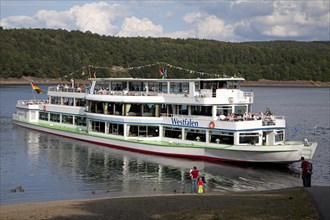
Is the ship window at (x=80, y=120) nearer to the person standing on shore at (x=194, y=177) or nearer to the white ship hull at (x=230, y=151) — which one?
the white ship hull at (x=230, y=151)

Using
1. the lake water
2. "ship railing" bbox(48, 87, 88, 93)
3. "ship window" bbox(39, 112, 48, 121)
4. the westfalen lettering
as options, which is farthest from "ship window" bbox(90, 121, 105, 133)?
"ship window" bbox(39, 112, 48, 121)

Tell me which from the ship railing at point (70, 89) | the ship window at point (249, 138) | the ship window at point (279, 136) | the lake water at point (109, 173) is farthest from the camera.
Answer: the ship railing at point (70, 89)

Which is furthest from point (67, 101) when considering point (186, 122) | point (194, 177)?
point (194, 177)

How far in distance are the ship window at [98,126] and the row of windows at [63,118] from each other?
14.7ft

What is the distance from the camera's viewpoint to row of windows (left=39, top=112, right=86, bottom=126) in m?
59.0

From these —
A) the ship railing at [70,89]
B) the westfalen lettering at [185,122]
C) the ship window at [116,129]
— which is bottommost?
the ship window at [116,129]

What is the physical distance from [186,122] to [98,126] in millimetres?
11760

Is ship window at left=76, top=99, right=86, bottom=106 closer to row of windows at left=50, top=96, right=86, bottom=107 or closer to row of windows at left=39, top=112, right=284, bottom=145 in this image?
row of windows at left=50, top=96, right=86, bottom=107

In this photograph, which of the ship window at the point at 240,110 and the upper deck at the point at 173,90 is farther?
the ship window at the point at 240,110

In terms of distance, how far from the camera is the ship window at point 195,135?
146ft

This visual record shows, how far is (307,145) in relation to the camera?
40.4 metres

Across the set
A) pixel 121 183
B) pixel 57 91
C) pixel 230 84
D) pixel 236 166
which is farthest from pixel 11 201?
pixel 57 91

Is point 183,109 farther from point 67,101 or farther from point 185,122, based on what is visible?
point 67,101

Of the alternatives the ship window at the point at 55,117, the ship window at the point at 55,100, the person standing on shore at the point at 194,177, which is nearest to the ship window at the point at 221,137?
the person standing on shore at the point at 194,177
